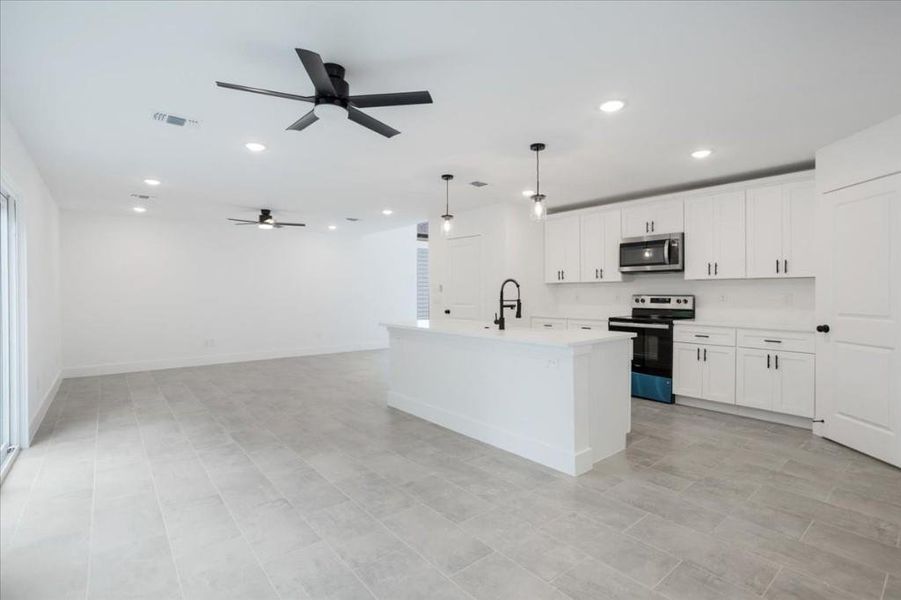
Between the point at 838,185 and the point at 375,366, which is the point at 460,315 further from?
the point at 838,185

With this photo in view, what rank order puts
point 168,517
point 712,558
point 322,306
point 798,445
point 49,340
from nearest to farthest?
point 712,558, point 168,517, point 798,445, point 49,340, point 322,306

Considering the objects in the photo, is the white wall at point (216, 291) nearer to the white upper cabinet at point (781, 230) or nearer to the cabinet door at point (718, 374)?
the cabinet door at point (718, 374)

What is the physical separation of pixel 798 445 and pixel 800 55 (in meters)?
2.98

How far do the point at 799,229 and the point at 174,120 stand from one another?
17.9 ft

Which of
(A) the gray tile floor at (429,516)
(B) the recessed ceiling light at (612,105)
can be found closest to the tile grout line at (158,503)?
(A) the gray tile floor at (429,516)

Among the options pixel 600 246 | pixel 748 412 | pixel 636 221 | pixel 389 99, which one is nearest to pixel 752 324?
pixel 748 412

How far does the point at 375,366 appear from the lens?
7.47 metres

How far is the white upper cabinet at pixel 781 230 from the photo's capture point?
13.8ft

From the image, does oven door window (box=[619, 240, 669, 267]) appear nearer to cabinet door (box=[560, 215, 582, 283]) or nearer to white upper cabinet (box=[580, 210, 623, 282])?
white upper cabinet (box=[580, 210, 623, 282])

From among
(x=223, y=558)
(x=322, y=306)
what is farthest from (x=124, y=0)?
(x=322, y=306)

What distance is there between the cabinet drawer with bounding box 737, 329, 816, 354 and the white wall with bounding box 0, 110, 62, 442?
6241 mm

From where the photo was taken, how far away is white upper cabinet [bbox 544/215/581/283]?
6.07m

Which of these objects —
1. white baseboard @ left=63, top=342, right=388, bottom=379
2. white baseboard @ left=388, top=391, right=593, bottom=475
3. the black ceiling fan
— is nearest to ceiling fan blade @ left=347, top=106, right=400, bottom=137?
the black ceiling fan

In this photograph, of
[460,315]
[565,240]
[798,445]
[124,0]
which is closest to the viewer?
[124,0]
